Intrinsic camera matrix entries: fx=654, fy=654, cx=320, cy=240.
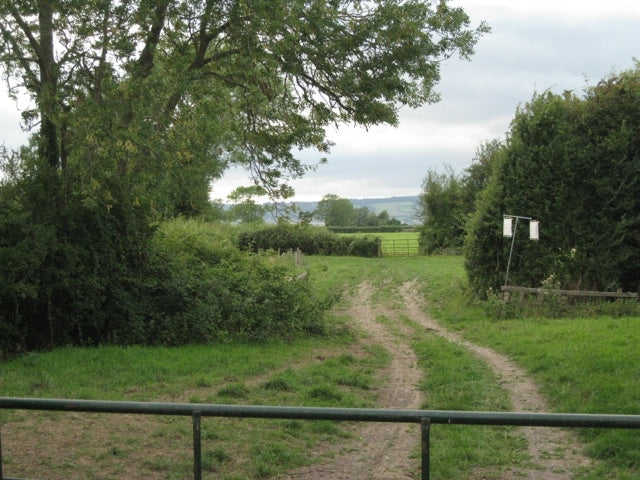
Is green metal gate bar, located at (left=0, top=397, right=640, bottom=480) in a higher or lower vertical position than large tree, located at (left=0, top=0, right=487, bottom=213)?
lower

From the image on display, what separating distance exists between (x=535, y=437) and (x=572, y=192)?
15.7m

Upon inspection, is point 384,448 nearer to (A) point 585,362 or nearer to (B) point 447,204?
(A) point 585,362

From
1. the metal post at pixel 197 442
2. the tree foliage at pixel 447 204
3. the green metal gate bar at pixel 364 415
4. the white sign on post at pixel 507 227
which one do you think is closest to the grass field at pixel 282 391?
the metal post at pixel 197 442

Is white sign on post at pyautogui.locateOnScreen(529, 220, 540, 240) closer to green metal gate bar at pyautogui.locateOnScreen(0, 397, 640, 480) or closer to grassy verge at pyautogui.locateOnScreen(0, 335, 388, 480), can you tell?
grassy verge at pyautogui.locateOnScreen(0, 335, 388, 480)

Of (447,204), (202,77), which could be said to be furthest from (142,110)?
(447,204)

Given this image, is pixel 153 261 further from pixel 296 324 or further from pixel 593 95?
pixel 593 95

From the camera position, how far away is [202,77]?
1465cm

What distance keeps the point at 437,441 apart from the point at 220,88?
38.0ft

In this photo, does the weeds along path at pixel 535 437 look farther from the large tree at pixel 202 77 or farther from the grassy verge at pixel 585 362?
the large tree at pixel 202 77

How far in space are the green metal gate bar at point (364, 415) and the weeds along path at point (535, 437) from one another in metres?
3.62

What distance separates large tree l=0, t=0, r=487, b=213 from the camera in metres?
12.2

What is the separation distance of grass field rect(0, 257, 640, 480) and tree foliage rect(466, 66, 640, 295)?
4.33 meters

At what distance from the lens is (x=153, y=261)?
1623cm

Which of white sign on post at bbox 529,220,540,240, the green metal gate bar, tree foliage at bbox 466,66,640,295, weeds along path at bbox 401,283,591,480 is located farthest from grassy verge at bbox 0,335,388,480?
tree foliage at bbox 466,66,640,295
